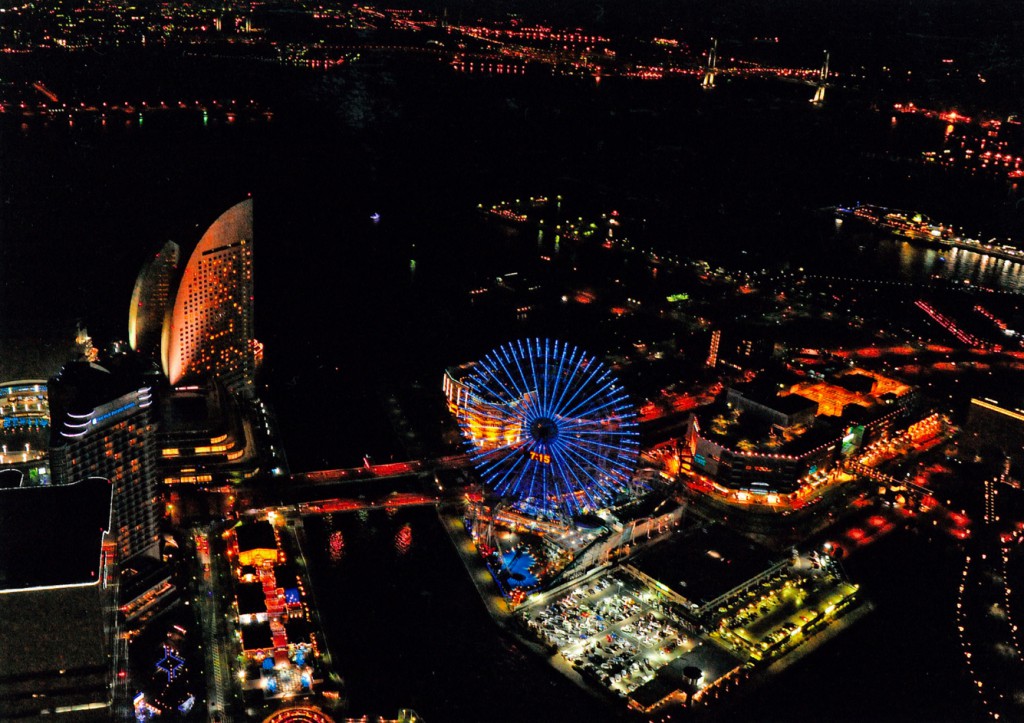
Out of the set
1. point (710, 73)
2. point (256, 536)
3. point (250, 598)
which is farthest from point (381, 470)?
point (710, 73)

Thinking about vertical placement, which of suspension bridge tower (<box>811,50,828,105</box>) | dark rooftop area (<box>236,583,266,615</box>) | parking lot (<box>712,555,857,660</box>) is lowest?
dark rooftop area (<box>236,583,266,615</box>)

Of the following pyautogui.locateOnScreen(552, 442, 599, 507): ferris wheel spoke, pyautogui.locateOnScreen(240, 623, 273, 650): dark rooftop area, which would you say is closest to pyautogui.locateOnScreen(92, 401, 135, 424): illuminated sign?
pyautogui.locateOnScreen(240, 623, 273, 650): dark rooftop area

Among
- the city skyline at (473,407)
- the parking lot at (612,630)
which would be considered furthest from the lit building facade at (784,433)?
the parking lot at (612,630)

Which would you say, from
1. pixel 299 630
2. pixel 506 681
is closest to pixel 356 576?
pixel 299 630

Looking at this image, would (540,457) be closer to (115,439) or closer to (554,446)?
(554,446)

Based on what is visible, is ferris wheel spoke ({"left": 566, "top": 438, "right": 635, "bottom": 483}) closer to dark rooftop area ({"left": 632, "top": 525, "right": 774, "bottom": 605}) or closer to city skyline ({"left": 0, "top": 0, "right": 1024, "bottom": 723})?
city skyline ({"left": 0, "top": 0, "right": 1024, "bottom": 723})

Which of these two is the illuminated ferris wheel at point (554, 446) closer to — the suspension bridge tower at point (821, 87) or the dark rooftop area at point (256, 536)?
the dark rooftop area at point (256, 536)
